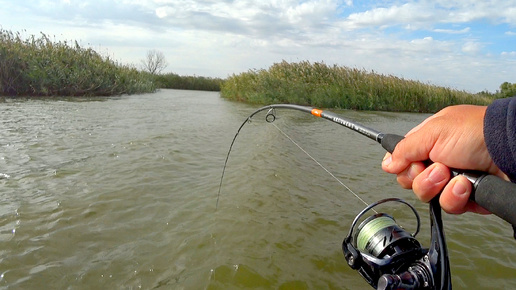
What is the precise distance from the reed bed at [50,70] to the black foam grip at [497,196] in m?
16.1

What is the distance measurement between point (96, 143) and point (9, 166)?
5.96 feet

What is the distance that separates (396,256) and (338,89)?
16883 mm

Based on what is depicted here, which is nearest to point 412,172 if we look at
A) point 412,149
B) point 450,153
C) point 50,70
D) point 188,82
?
point 412,149

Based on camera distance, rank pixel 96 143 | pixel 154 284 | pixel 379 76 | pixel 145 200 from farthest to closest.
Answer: pixel 379 76
pixel 96 143
pixel 145 200
pixel 154 284

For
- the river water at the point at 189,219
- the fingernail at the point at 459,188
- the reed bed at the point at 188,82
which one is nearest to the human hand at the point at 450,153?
the fingernail at the point at 459,188

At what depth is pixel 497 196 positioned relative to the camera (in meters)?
1.20

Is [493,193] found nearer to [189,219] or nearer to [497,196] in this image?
[497,196]

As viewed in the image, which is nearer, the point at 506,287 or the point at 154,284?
the point at 154,284

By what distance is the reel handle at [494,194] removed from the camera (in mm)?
1156

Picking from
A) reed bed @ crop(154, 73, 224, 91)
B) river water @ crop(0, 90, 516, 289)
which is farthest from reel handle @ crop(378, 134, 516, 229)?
reed bed @ crop(154, 73, 224, 91)

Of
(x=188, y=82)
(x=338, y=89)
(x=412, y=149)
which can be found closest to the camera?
(x=412, y=149)

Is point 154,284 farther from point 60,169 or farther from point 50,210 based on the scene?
point 60,169

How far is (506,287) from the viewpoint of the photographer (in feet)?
9.57

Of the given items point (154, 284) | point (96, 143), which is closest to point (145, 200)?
point (154, 284)
